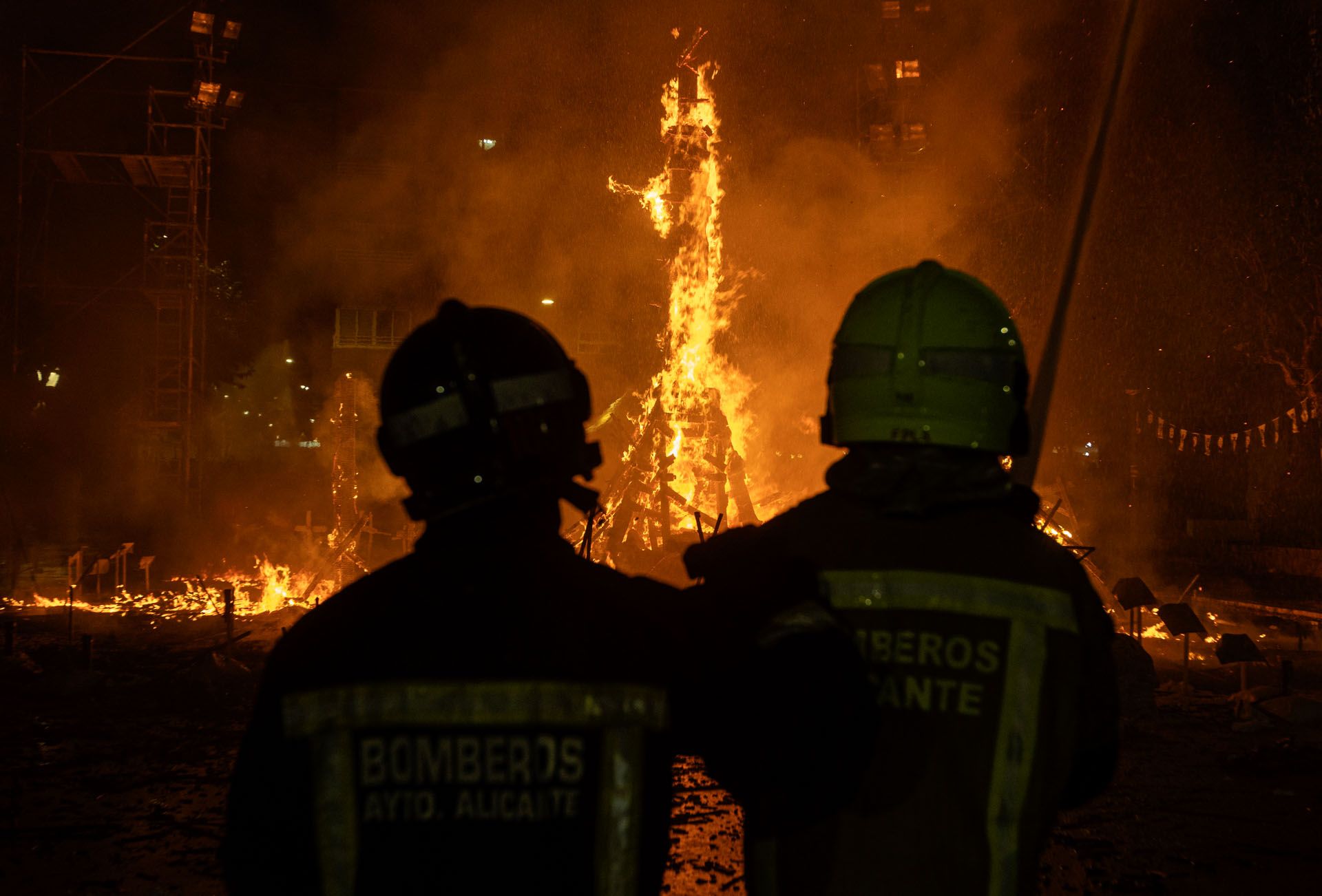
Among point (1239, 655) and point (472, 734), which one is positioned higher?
point (472, 734)

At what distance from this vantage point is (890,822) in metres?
1.76

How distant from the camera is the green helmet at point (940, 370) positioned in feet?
6.35

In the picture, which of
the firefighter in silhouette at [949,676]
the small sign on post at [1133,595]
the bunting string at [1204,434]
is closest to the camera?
the firefighter in silhouette at [949,676]

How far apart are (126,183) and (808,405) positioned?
53.0 ft

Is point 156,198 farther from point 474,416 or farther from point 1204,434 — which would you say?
point 474,416

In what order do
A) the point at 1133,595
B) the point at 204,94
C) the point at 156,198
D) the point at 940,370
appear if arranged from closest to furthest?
the point at 940,370 < the point at 1133,595 < the point at 204,94 < the point at 156,198

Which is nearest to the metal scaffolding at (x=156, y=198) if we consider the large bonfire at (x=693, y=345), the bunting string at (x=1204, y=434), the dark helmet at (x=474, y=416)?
the large bonfire at (x=693, y=345)

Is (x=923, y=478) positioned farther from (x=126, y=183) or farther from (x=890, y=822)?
(x=126, y=183)

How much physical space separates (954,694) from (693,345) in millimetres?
19277

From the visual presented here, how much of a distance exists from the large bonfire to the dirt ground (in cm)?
725

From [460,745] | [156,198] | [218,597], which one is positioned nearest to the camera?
[460,745]

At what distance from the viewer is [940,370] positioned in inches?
76.5

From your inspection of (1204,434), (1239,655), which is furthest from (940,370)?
(1204,434)

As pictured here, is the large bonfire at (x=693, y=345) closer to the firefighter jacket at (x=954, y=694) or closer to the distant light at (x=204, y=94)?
the distant light at (x=204, y=94)
